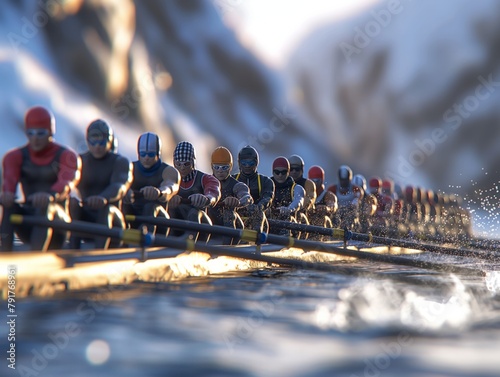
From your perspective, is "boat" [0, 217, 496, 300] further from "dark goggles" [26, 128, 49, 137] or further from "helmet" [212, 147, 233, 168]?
"helmet" [212, 147, 233, 168]

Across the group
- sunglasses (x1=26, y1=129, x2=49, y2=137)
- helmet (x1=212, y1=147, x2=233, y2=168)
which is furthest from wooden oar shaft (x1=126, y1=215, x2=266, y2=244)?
helmet (x1=212, y1=147, x2=233, y2=168)

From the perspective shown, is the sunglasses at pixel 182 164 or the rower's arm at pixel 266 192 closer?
the sunglasses at pixel 182 164

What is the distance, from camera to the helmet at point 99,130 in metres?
10.9

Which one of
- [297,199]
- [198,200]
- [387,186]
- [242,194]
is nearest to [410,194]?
[387,186]

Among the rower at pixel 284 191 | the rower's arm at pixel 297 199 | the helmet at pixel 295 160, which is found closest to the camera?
the rower's arm at pixel 297 199

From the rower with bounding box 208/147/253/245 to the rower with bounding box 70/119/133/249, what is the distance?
3.10m

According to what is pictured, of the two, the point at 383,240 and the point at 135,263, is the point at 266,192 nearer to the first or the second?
the point at 383,240

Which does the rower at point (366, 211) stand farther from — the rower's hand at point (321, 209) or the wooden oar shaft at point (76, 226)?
the wooden oar shaft at point (76, 226)

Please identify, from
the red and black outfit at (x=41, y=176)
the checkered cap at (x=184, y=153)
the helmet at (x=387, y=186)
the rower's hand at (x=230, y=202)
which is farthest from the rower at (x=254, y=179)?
the helmet at (x=387, y=186)

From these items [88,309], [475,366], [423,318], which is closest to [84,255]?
[88,309]

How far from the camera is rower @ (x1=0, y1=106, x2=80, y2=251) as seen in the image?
938cm

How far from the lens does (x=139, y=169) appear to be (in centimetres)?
1259

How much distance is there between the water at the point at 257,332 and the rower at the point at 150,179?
226 centimetres

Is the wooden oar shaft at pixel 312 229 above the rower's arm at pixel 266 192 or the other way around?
the other way around
